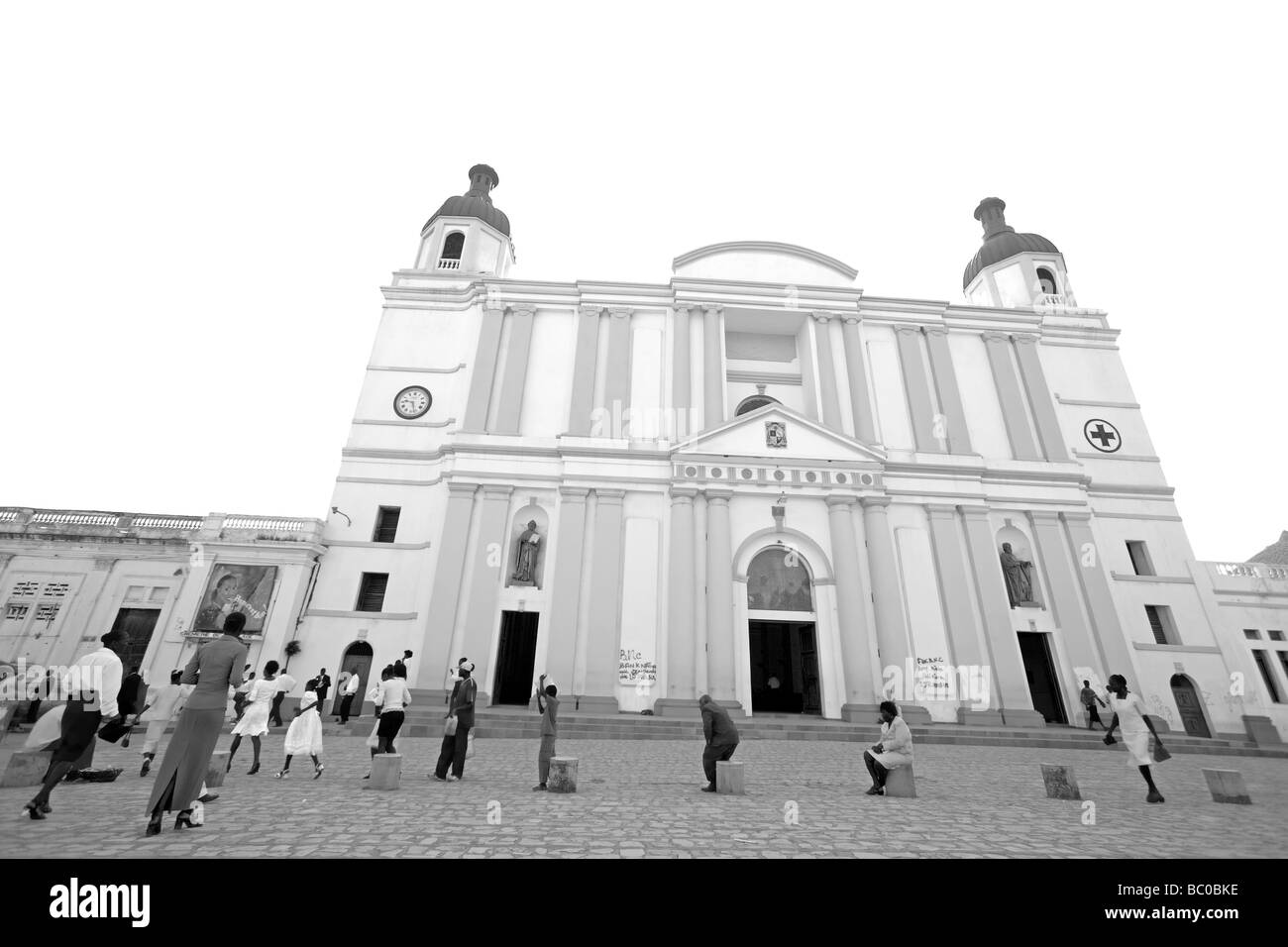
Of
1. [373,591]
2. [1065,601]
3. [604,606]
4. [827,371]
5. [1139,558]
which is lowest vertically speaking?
[604,606]

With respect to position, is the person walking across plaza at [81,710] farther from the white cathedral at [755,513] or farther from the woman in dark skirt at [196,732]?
the white cathedral at [755,513]

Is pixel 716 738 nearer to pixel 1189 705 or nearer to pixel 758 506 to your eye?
pixel 758 506

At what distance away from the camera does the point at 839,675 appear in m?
17.6

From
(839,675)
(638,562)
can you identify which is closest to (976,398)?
(839,675)

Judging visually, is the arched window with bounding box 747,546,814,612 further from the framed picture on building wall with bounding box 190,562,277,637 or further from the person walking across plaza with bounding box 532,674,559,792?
the framed picture on building wall with bounding box 190,562,277,637

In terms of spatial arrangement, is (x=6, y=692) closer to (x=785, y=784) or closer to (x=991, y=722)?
(x=785, y=784)

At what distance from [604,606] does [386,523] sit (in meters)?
8.57

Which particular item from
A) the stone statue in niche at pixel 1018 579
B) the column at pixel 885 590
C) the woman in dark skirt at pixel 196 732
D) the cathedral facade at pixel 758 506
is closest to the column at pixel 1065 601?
the cathedral facade at pixel 758 506

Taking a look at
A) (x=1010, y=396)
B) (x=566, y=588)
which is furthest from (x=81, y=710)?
(x=1010, y=396)

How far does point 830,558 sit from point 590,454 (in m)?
8.75

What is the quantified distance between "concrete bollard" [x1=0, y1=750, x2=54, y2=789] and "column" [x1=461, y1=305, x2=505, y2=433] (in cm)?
1452

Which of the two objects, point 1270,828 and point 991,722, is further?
point 991,722

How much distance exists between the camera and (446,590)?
18094mm

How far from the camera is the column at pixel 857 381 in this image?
2133cm
